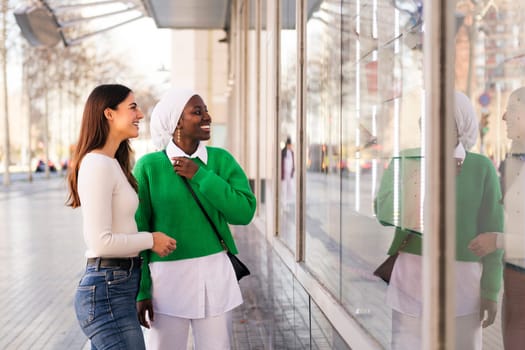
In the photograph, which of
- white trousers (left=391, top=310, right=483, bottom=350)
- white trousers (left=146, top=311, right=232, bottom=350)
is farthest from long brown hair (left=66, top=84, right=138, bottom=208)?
white trousers (left=391, top=310, right=483, bottom=350)

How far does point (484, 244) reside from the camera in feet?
6.36

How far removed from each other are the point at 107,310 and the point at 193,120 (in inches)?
33.0

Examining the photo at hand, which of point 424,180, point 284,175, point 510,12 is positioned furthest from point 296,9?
point 510,12

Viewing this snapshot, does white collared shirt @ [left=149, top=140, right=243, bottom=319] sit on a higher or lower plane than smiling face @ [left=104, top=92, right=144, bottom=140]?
lower

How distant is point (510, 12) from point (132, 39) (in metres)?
54.4

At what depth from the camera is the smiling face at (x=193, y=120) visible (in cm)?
328

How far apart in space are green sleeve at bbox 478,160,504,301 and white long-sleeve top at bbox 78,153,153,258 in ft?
4.48

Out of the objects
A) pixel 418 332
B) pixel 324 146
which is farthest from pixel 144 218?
pixel 324 146

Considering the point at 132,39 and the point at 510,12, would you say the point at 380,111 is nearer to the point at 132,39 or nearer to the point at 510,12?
the point at 510,12

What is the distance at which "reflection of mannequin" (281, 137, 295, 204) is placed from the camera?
5738 mm

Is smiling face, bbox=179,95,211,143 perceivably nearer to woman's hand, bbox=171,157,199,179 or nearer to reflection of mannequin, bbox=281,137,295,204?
woman's hand, bbox=171,157,199,179

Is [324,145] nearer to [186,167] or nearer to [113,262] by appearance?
[186,167]

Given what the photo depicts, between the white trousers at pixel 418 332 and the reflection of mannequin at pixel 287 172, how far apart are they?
9.49 feet

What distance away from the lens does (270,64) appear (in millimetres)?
7215
